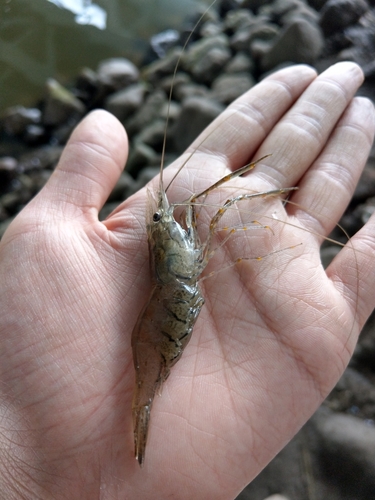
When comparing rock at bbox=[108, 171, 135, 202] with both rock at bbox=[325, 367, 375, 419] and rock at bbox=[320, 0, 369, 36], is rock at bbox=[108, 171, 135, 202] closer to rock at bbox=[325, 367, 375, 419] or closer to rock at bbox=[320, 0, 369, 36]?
rock at bbox=[320, 0, 369, 36]

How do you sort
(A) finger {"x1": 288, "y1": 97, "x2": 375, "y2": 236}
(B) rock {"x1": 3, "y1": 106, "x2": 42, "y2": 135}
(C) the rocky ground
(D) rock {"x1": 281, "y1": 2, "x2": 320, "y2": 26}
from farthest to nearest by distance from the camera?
(B) rock {"x1": 3, "y1": 106, "x2": 42, "y2": 135}, (D) rock {"x1": 281, "y1": 2, "x2": 320, "y2": 26}, (C) the rocky ground, (A) finger {"x1": 288, "y1": 97, "x2": 375, "y2": 236}

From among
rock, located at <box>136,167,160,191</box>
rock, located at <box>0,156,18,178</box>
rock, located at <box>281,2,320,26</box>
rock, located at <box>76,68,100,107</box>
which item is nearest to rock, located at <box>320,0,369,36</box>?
rock, located at <box>281,2,320,26</box>

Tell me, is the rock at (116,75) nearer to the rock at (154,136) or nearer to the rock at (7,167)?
the rock at (154,136)

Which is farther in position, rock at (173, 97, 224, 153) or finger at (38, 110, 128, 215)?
rock at (173, 97, 224, 153)

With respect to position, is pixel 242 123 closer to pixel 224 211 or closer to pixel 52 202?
pixel 224 211

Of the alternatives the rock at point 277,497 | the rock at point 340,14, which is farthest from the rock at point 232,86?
the rock at point 277,497

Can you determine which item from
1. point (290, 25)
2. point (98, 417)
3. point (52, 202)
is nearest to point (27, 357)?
point (98, 417)

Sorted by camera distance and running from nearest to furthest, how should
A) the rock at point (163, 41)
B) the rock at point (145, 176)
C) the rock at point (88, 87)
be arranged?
the rock at point (145, 176) → the rock at point (88, 87) → the rock at point (163, 41)
